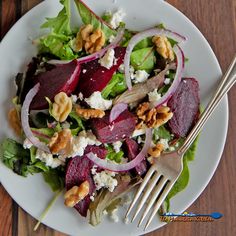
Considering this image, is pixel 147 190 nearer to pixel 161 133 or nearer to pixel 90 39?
pixel 161 133

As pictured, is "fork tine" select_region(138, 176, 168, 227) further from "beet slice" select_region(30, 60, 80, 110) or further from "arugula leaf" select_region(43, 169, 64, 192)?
"beet slice" select_region(30, 60, 80, 110)

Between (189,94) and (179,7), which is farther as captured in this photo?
(179,7)

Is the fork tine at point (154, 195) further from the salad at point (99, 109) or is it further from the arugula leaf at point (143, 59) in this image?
the arugula leaf at point (143, 59)

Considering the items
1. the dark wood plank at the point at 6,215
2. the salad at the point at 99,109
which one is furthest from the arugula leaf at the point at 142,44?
the dark wood plank at the point at 6,215

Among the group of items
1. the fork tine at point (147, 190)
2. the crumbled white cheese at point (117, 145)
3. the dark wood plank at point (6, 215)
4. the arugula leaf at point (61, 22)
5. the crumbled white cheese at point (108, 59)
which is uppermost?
the arugula leaf at point (61, 22)

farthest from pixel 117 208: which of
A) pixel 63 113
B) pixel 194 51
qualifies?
pixel 194 51

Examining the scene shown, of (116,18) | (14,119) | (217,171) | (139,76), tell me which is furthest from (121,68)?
(217,171)

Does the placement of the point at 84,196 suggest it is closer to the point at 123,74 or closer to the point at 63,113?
the point at 63,113
